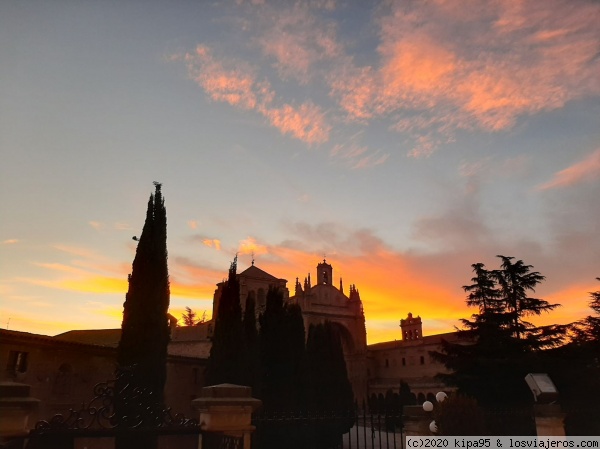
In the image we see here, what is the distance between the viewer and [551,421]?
11.2m

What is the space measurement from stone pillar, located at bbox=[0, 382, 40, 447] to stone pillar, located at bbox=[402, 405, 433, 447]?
301 inches

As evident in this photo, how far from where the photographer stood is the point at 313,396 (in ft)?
72.1

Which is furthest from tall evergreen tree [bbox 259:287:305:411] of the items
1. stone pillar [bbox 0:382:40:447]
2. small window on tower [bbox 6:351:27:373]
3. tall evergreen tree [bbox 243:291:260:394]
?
stone pillar [bbox 0:382:40:447]

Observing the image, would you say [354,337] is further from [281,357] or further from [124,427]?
[124,427]

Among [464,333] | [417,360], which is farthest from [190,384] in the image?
[417,360]

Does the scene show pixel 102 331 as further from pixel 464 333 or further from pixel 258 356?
pixel 464 333

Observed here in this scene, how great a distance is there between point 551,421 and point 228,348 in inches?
498

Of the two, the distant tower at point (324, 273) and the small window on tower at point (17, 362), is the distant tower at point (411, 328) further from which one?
the small window on tower at point (17, 362)

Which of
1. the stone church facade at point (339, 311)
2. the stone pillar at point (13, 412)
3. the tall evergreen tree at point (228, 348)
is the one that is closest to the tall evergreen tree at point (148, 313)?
the tall evergreen tree at point (228, 348)

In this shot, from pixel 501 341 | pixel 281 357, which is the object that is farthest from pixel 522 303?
pixel 281 357

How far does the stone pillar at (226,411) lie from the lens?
5.65 meters

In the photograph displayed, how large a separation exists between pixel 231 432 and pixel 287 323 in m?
17.4

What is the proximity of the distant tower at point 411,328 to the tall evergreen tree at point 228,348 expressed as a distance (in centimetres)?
4292

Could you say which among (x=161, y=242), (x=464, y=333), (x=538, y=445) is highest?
(x=161, y=242)
